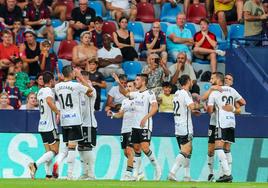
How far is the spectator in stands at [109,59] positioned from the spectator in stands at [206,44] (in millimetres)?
1950

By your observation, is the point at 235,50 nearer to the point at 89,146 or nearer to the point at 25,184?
the point at 89,146

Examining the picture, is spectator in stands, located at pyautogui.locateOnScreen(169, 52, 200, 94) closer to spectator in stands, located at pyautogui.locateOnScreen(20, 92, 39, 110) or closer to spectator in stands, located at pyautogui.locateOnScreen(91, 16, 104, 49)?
spectator in stands, located at pyautogui.locateOnScreen(91, 16, 104, 49)

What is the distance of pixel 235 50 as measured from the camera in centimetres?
2764

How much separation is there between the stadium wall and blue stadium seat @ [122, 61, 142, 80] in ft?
7.26

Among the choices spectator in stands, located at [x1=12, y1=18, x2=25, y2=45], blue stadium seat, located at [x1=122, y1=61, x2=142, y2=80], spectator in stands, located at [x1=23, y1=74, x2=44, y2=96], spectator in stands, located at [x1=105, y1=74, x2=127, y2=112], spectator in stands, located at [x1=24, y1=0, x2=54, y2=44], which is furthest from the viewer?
spectator in stands, located at [x1=24, y1=0, x2=54, y2=44]

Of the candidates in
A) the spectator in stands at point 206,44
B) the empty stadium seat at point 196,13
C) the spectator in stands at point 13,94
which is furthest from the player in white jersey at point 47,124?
the empty stadium seat at point 196,13

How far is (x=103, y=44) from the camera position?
89.3 feet

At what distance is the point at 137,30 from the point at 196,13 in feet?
5.70

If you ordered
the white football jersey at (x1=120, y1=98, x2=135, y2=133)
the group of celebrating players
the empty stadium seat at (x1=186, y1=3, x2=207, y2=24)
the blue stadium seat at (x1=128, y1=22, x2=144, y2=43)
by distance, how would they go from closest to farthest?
the group of celebrating players < the white football jersey at (x1=120, y1=98, x2=135, y2=133) < the blue stadium seat at (x1=128, y1=22, x2=144, y2=43) < the empty stadium seat at (x1=186, y1=3, x2=207, y2=24)

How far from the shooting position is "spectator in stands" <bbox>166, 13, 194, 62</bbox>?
27719 millimetres

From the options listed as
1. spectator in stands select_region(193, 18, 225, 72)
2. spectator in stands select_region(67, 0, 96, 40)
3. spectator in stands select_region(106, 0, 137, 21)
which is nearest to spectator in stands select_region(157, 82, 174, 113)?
spectator in stands select_region(193, 18, 225, 72)

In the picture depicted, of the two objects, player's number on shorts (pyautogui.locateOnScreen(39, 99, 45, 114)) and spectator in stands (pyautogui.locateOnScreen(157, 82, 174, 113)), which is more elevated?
player's number on shorts (pyautogui.locateOnScreen(39, 99, 45, 114))

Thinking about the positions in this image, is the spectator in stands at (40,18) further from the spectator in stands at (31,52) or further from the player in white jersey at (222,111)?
the player in white jersey at (222,111)

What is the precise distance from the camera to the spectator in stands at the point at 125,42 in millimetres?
27422
